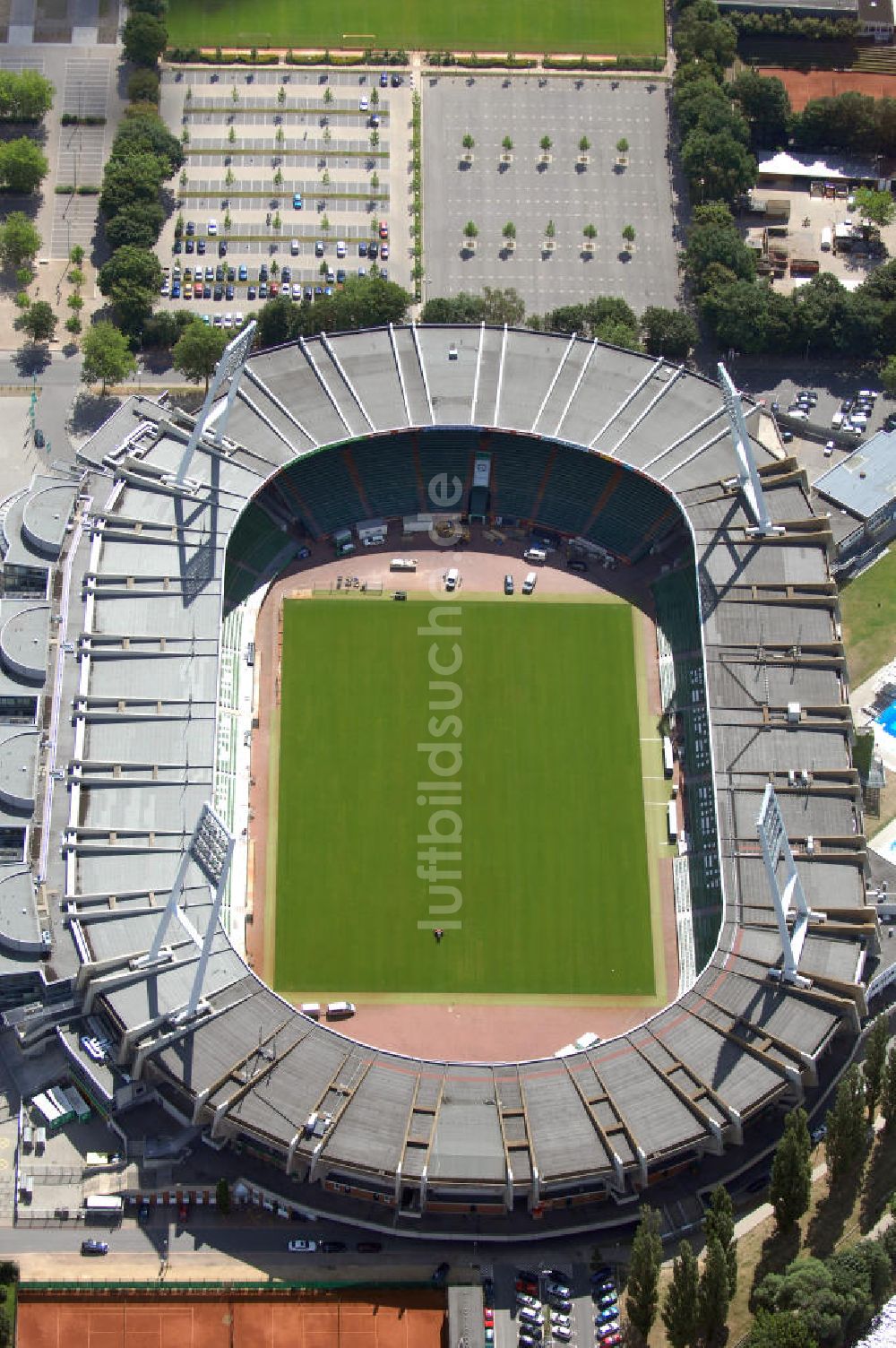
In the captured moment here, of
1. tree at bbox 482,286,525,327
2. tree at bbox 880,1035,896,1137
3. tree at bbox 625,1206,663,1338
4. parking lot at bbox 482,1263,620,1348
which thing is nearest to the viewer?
tree at bbox 625,1206,663,1338

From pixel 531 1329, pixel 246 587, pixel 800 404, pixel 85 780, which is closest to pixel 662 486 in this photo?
pixel 800 404

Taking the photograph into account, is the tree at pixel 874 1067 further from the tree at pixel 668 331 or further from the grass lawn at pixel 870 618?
the tree at pixel 668 331

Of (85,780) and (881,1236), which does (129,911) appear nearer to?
(85,780)

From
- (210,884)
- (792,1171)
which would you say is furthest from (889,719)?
(210,884)

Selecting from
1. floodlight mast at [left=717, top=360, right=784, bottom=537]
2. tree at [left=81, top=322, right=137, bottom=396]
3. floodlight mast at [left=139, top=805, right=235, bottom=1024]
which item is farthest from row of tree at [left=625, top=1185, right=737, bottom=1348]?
tree at [left=81, top=322, right=137, bottom=396]

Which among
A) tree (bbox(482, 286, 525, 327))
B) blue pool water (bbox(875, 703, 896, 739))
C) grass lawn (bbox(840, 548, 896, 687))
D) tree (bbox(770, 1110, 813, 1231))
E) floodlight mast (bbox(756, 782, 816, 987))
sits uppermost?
tree (bbox(482, 286, 525, 327))

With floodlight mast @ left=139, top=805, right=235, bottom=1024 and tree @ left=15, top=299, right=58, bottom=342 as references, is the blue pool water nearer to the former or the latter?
floodlight mast @ left=139, top=805, right=235, bottom=1024

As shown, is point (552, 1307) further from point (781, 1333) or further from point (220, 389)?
point (220, 389)
